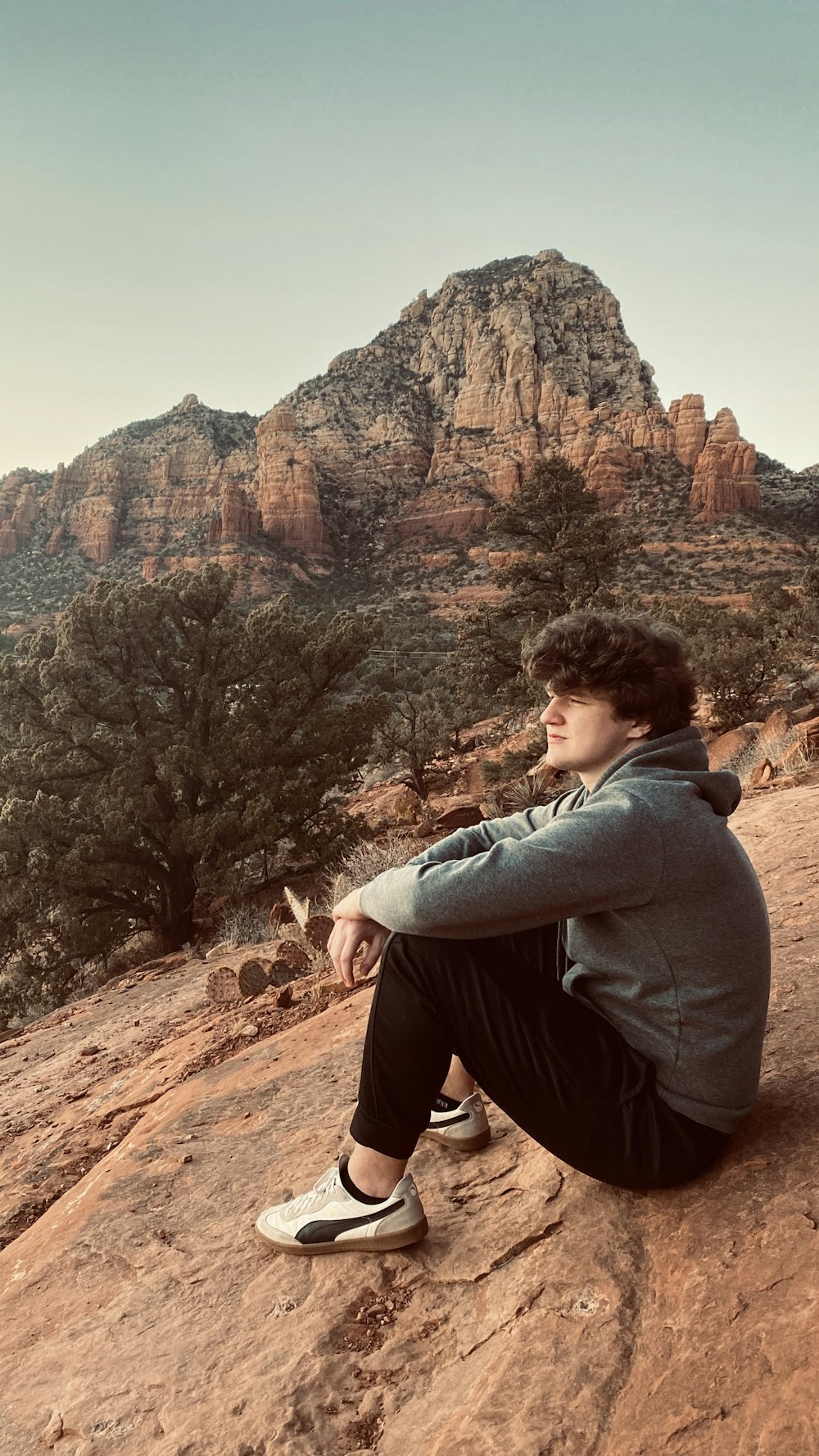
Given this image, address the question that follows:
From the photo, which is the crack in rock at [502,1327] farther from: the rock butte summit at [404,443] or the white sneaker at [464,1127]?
the rock butte summit at [404,443]

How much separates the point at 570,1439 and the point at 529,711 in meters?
15.5

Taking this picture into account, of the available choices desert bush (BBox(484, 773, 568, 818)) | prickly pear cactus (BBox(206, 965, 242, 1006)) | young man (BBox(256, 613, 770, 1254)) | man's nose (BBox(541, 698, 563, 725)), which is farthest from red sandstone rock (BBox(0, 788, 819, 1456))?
desert bush (BBox(484, 773, 568, 818))

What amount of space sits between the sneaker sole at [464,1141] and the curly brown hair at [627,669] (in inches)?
52.0

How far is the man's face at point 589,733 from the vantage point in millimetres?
1889

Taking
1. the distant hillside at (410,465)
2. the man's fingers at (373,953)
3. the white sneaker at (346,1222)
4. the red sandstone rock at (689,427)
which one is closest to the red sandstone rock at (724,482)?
the distant hillside at (410,465)

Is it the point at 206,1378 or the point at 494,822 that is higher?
the point at 494,822

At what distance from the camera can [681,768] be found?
6.00 ft

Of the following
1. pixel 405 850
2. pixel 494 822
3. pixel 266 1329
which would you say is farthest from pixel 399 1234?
pixel 405 850

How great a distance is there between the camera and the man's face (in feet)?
6.20

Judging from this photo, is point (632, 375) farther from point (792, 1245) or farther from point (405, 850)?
point (792, 1245)

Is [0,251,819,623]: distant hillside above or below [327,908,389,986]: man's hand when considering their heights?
above

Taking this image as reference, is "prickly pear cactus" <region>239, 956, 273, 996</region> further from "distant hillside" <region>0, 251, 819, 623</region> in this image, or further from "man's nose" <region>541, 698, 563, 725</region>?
"distant hillside" <region>0, 251, 819, 623</region>

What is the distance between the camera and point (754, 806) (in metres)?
6.04

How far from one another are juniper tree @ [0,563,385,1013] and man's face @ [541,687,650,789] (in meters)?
9.01
